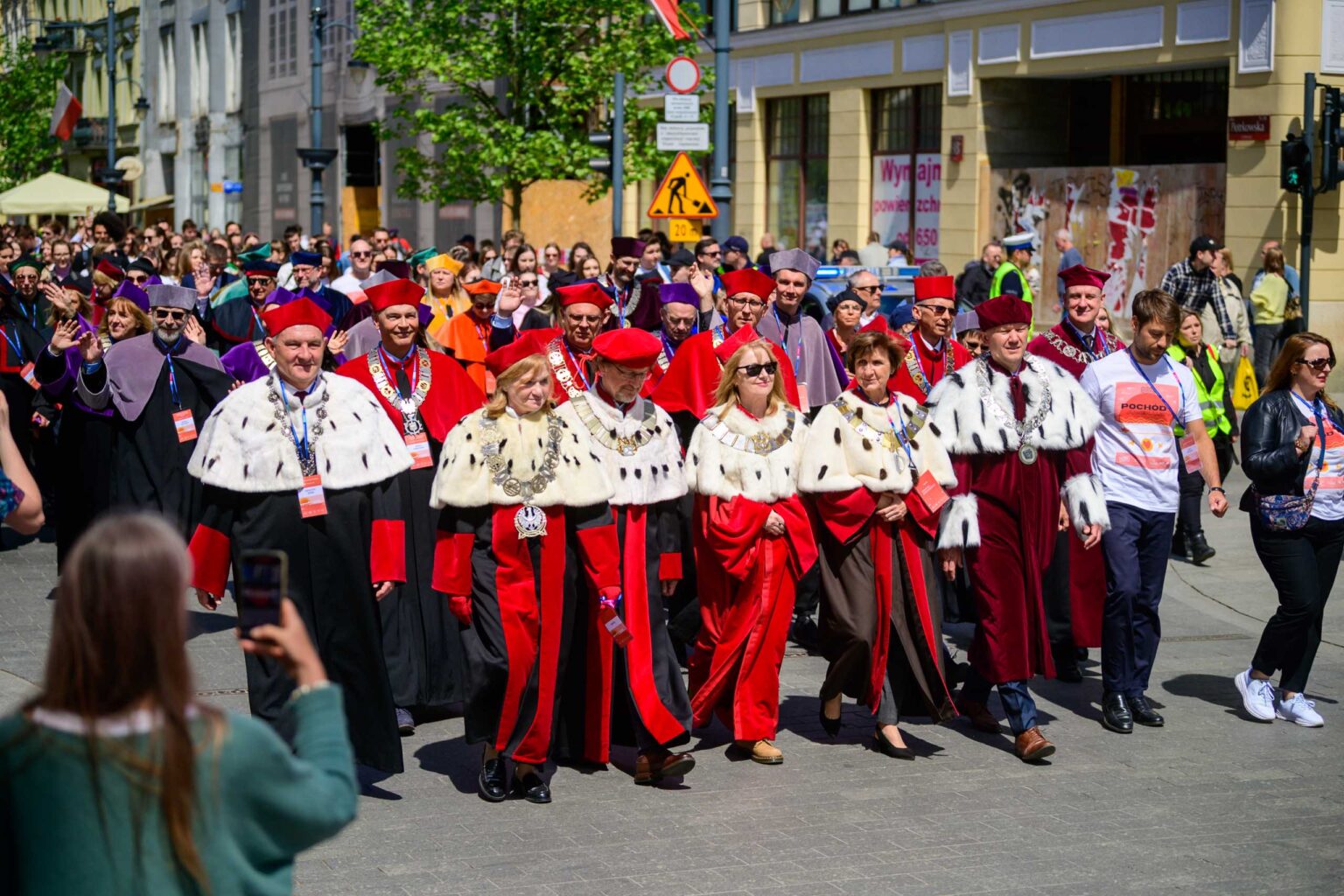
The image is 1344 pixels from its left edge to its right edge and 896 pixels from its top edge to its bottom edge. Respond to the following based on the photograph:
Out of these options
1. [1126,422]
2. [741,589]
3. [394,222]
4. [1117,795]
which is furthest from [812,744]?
[394,222]

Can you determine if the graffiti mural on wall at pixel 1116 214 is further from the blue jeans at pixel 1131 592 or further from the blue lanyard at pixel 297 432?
the blue lanyard at pixel 297 432

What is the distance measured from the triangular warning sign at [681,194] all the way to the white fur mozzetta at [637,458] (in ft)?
31.1

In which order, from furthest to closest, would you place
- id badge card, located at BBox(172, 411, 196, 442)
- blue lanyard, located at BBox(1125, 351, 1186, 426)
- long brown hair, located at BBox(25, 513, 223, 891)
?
id badge card, located at BBox(172, 411, 196, 442)
blue lanyard, located at BBox(1125, 351, 1186, 426)
long brown hair, located at BBox(25, 513, 223, 891)

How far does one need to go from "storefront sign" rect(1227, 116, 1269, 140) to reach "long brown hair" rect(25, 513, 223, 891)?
65.4 feet

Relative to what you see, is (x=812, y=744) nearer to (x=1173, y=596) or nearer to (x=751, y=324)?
(x=751, y=324)

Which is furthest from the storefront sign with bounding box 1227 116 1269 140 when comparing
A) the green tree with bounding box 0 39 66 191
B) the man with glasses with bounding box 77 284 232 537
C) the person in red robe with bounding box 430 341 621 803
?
the green tree with bounding box 0 39 66 191

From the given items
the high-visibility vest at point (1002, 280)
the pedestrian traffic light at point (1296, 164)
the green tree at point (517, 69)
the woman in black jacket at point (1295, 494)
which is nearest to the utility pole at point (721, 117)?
the high-visibility vest at point (1002, 280)

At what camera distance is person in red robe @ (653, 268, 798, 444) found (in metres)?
10.0

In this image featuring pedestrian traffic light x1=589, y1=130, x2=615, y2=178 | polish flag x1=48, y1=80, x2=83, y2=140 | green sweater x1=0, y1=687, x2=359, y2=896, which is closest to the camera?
green sweater x1=0, y1=687, x2=359, y2=896

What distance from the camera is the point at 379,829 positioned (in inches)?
264

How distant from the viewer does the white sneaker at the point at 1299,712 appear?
8.46 metres

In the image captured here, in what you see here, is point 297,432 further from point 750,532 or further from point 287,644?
point 287,644

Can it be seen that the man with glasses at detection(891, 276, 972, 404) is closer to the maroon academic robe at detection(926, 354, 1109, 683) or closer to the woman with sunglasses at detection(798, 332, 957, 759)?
the maroon academic robe at detection(926, 354, 1109, 683)

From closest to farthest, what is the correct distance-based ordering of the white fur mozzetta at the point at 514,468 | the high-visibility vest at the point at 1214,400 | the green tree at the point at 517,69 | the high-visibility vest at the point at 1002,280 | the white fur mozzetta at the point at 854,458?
the white fur mozzetta at the point at 514,468 < the white fur mozzetta at the point at 854,458 < the high-visibility vest at the point at 1214,400 < the high-visibility vest at the point at 1002,280 < the green tree at the point at 517,69
